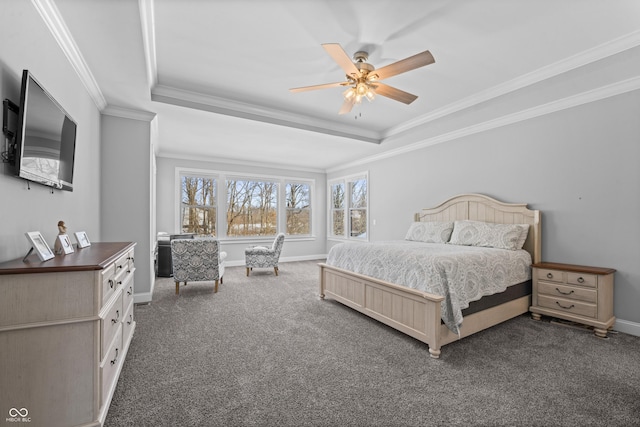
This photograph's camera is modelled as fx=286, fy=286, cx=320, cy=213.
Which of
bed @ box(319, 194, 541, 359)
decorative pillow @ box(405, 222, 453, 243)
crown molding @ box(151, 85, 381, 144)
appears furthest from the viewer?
decorative pillow @ box(405, 222, 453, 243)

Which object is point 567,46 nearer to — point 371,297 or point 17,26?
point 371,297

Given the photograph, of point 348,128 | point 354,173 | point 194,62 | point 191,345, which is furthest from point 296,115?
point 191,345

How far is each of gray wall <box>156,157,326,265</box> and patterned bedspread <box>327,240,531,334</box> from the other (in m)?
4.10

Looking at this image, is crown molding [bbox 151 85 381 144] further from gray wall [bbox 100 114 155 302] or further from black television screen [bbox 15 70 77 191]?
black television screen [bbox 15 70 77 191]

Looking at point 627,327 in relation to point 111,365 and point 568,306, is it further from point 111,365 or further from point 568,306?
point 111,365

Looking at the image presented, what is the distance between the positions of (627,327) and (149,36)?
5.30 m

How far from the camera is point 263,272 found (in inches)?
235

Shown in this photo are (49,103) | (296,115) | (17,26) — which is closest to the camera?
(17,26)

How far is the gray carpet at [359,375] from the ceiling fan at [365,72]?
7.95 feet

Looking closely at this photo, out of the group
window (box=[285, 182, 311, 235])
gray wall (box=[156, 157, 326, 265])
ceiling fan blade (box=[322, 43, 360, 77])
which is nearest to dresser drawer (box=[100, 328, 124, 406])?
ceiling fan blade (box=[322, 43, 360, 77])

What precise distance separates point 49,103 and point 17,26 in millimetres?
435

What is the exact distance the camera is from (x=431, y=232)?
4.35 meters

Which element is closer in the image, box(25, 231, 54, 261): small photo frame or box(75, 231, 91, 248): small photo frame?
box(25, 231, 54, 261): small photo frame

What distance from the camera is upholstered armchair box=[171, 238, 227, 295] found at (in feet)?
14.0
